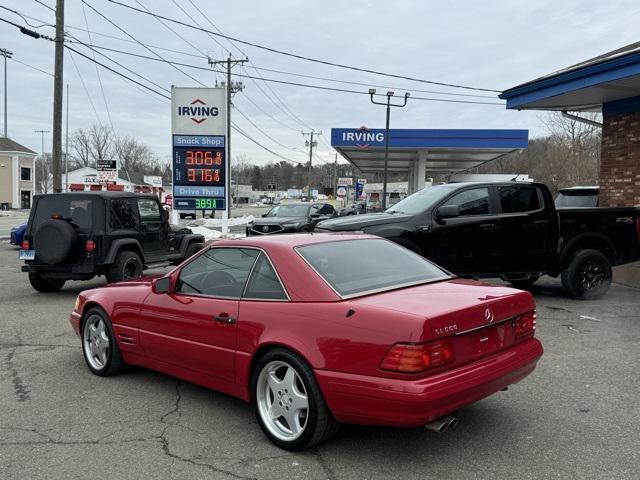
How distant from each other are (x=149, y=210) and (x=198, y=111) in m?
9.41

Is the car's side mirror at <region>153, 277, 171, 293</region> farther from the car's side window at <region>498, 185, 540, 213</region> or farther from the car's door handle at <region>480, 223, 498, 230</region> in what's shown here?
the car's side window at <region>498, 185, 540, 213</region>

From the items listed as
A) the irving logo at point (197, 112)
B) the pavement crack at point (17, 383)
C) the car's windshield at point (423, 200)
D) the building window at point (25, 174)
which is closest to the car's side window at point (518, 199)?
the car's windshield at point (423, 200)

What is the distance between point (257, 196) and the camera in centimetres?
14962

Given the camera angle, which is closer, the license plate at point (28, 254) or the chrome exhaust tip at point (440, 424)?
the chrome exhaust tip at point (440, 424)

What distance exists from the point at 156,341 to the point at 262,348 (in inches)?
52.1

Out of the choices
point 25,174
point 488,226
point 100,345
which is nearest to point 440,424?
point 100,345

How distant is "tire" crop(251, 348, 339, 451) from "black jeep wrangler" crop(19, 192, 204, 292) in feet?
21.9

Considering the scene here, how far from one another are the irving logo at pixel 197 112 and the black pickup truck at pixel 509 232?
39.1ft

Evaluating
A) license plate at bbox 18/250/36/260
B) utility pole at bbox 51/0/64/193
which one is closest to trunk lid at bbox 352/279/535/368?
license plate at bbox 18/250/36/260

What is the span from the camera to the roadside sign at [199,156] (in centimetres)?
1934

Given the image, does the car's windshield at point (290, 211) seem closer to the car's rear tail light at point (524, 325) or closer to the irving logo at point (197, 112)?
the irving logo at point (197, 112)

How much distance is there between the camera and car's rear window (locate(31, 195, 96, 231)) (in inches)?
385

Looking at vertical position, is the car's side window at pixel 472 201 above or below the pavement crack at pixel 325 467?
above

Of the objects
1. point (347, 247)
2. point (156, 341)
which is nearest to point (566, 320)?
point (347, 247)
